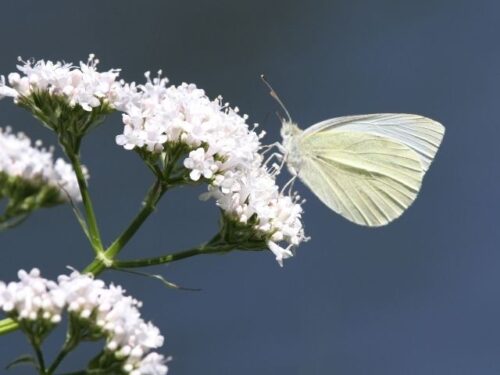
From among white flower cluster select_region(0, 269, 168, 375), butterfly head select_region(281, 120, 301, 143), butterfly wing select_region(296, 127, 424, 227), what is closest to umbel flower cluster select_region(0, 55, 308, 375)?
white flower cluster select_region(0, 269, 168, 375)

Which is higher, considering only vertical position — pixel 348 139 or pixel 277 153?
pixel 348 139

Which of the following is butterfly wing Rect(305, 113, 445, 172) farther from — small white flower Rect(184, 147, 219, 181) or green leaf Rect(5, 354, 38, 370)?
green leaf Rect(5, 354, 38, 370)

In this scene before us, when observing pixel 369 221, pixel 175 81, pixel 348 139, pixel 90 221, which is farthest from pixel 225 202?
pixel 175 81

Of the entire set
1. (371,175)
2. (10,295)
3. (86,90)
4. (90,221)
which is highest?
(371,175)

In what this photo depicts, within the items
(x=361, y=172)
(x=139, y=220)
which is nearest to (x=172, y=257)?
(x=139, y=220)

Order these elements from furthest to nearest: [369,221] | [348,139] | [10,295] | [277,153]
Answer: [348,139]
[369,221]
[277,153]
[10,295]

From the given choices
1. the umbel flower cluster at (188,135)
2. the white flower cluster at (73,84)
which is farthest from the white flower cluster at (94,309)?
the white flower cluster at (73,84)

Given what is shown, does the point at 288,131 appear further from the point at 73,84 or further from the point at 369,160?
the point at 73,84

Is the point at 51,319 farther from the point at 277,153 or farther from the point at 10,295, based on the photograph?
the point at 277,153
